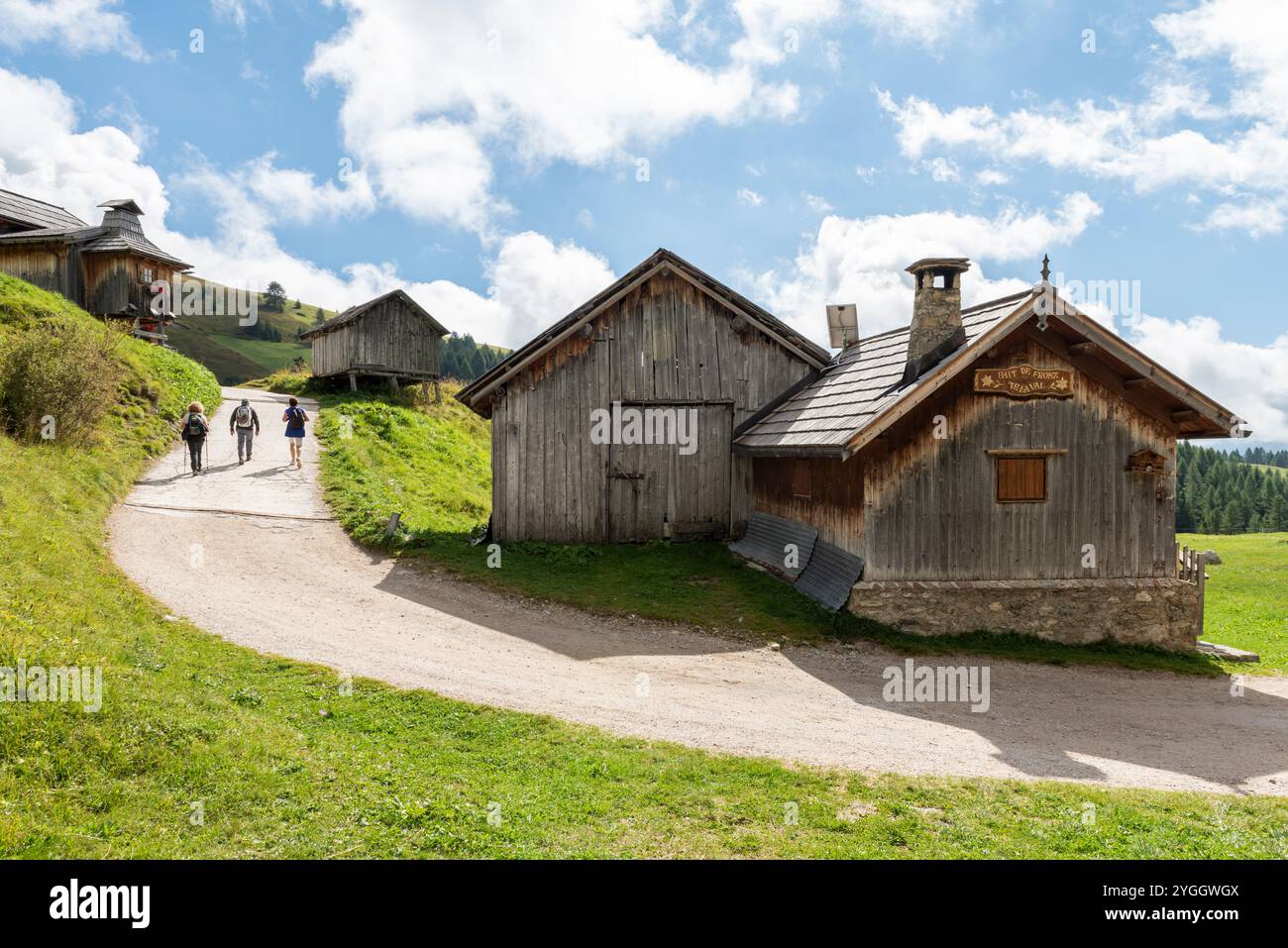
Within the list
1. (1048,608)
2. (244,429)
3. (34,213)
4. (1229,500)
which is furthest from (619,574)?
(1229,500)

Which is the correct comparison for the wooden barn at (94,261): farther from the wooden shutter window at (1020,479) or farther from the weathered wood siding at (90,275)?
the wooden shutter window at (1020,479)

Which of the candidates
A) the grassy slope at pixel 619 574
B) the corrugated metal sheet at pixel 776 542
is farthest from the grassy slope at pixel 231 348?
the corrugated metal sheet at pixel 776 542

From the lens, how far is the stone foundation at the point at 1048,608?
14.6 metres

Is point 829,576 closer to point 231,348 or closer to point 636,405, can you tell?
point 636,405

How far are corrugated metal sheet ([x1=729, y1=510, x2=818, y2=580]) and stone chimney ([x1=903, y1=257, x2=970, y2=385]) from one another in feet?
14.0

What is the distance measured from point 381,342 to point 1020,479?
31.4 m

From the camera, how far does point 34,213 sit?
35.7 m

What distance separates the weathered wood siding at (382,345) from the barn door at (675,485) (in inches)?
Result: 875

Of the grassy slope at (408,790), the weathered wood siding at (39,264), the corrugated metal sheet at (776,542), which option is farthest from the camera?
the weathered wood siding at (39,264)

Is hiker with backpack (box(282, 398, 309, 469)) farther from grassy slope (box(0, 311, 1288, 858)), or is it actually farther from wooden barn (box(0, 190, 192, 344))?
wooden barn (box(0, 190, 192, 344))
